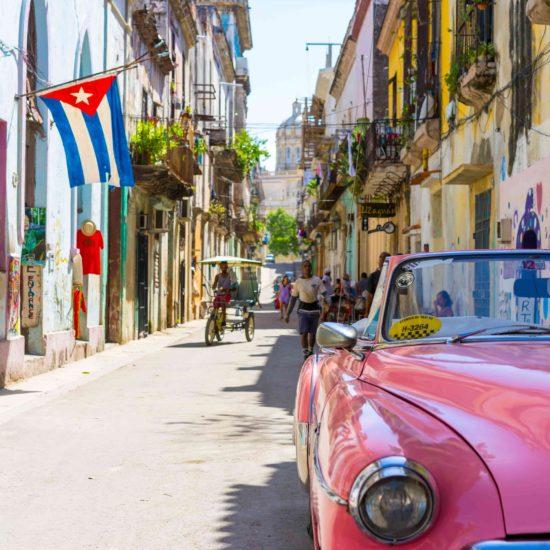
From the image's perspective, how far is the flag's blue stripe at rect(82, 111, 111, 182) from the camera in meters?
12.8

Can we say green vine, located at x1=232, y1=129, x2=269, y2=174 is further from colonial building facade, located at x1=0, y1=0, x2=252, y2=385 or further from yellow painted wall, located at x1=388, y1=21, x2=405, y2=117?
yellow painted wall, located at x1=388, y1=21, x2=405, y2=117

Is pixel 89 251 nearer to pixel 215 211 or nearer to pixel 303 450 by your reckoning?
pixel 303 450

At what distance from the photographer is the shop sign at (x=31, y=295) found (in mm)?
13680

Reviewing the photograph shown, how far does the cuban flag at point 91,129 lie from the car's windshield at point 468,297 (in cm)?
883

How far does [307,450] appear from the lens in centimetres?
450

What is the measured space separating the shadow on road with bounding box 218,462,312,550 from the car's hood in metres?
1.36

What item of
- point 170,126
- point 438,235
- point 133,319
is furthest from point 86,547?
point 170,126

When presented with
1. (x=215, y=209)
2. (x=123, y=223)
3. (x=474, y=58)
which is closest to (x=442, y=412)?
(x=474, y=58)

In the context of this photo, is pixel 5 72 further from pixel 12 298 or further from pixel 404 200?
pixel 404 200

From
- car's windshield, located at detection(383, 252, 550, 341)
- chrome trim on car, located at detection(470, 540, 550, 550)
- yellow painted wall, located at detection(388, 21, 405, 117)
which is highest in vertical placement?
yellow painted wall, located at detection(388, 21, 405, 117)

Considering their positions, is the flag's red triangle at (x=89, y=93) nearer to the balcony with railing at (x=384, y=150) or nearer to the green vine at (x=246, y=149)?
the balcony with railing at (x=384, y=150)

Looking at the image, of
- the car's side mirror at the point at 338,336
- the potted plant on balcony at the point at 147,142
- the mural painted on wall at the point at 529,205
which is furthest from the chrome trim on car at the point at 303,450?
the potted plant on balcony at the point at 147,142

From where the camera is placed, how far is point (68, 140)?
41.8 feet

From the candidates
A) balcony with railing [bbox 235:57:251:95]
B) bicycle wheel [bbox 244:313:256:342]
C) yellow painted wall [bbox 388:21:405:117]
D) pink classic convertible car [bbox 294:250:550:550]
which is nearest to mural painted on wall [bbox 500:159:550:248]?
pink classic convertible car [bbox 294:250:550:550]
